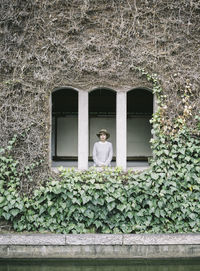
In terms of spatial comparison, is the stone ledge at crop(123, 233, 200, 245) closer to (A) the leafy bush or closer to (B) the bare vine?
(A) the leafy bush

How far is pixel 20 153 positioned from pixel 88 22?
9.07 ft

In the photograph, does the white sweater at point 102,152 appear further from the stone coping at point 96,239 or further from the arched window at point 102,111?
the arched window at point 102,111

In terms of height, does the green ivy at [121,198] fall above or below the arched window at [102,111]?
below

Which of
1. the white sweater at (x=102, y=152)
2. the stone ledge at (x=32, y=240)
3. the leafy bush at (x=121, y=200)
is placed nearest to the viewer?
the stone ledge at (x=32, y=240)

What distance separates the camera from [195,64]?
5215 millimetres

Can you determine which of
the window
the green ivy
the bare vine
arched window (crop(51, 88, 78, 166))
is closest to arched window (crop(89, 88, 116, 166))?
the window

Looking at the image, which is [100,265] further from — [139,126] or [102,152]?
[139,126]

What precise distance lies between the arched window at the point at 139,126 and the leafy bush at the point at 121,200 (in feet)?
17.0

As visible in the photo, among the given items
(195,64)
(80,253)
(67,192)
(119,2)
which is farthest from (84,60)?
(80,253)

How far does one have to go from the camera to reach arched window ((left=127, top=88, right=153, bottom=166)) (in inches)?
405

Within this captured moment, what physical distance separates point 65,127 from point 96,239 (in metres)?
6.24

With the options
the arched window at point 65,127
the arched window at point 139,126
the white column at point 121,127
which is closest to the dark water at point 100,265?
the white column at point 121,127

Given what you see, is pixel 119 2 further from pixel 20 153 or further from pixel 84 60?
pixel 20 153

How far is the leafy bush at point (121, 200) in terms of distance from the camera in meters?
4.95
